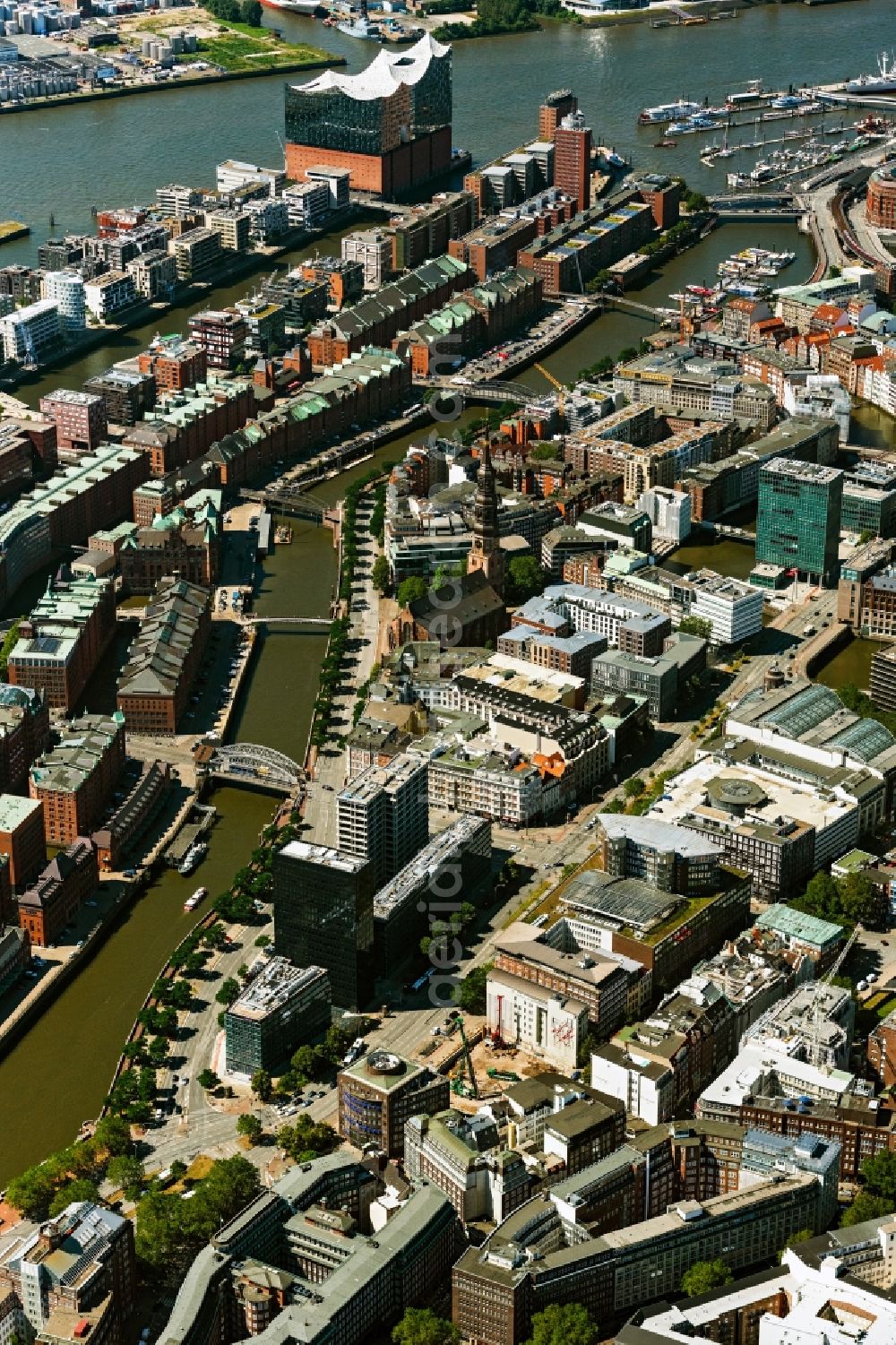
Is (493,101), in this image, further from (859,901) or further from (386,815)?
(859,901)

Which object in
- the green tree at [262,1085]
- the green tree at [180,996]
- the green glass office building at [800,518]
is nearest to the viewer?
the green tree at [262,1085]

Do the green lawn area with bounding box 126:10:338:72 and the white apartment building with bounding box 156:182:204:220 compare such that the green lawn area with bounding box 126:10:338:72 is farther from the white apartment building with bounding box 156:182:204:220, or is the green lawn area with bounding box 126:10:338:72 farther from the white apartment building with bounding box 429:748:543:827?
the white apartment building with bounding box 429:748:543:827

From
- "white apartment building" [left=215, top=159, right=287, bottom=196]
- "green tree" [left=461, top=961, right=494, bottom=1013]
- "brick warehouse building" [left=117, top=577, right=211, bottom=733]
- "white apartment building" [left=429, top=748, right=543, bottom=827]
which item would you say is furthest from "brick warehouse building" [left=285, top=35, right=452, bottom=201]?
"green tree" [left=461, top=961, right=494, bottom=1013]

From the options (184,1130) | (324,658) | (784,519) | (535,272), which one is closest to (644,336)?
(535,272)

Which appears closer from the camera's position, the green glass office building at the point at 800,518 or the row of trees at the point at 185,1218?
the row of trees at the point at 185,1218

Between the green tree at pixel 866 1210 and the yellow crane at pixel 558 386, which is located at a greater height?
the yellow crane at pixel 558 386

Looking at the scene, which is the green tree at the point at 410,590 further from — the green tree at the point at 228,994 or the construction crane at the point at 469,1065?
the construction crane at the point at 469,1065

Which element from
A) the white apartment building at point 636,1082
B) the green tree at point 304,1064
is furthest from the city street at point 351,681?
the white apartment building at point 636,1082

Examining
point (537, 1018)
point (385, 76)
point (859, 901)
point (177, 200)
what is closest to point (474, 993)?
point (537, 1018)
